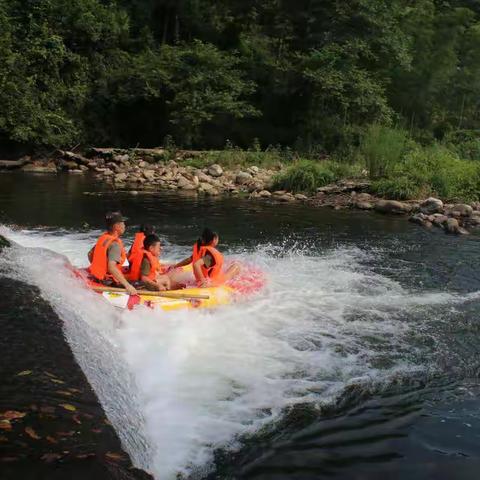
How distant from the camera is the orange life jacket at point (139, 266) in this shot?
6.72 m

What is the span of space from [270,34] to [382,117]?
22.1 ft

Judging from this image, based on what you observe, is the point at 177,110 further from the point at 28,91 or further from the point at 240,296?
the point at 240,296

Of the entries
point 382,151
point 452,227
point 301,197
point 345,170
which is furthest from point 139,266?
point 345,170

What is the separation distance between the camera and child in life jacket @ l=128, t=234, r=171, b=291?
21.9 ft

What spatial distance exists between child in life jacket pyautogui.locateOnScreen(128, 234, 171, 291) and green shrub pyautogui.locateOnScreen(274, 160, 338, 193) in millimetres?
10315

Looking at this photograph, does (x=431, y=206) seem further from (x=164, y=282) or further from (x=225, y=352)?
(x=225, y=352)

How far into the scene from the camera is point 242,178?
1836cm

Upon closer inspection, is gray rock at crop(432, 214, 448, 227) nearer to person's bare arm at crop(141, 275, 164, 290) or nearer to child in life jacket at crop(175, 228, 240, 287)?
child in life jacket at crop(175, 228, 240, 287)

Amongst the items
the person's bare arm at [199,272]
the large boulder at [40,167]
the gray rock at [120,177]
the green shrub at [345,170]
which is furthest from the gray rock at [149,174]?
the person's bare arm at [199,272]

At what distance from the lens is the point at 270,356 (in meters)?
5.43

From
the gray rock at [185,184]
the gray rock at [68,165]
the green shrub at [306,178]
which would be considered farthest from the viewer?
the gray rock at [68,165]

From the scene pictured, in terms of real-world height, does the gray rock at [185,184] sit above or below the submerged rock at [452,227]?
below

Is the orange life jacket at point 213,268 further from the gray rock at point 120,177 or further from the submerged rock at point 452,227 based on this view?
the gray rock at point 120,177

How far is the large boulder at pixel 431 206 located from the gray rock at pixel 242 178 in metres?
5.97
